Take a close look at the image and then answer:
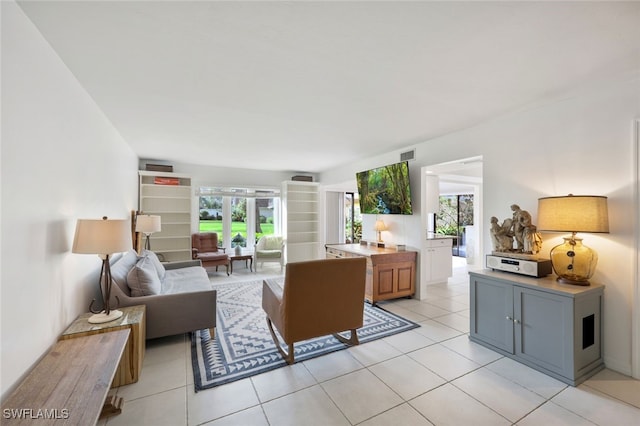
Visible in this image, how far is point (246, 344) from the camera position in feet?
9.05

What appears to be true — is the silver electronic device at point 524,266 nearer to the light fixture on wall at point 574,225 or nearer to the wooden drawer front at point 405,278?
the light fixture on wall at point 574,225

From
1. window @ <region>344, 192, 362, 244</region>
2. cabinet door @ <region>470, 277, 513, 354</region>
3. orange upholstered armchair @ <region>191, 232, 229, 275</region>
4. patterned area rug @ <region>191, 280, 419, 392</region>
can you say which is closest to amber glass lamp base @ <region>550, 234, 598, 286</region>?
cabinet door @ <region>470, 277, 513, 354</region>

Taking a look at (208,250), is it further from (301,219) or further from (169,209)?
(301,219)

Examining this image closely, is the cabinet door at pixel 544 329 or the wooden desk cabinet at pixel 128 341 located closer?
the wooden desk cabinet at pixel 128 341

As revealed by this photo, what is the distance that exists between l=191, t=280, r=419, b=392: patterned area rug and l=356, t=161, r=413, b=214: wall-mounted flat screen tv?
168 centimetres

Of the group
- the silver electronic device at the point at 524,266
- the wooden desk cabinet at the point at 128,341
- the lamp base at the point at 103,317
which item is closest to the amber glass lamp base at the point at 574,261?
the silver electronic device at the point at 524,266

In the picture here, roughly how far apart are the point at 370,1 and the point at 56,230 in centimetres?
244

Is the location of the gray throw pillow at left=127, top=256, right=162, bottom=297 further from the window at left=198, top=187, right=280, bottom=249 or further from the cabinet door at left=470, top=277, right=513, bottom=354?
the window at left=198, top=187, right=280, bottom=249

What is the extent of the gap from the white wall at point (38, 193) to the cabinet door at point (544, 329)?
3549 millimetres

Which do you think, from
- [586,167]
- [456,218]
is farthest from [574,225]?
[456,218]

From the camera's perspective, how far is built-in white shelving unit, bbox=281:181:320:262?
6.65m

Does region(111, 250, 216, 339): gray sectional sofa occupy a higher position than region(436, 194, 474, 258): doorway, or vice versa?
region(436, 194, 474, 258): doorway

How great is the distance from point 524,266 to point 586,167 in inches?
41.6

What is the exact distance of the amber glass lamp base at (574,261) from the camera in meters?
2.26
